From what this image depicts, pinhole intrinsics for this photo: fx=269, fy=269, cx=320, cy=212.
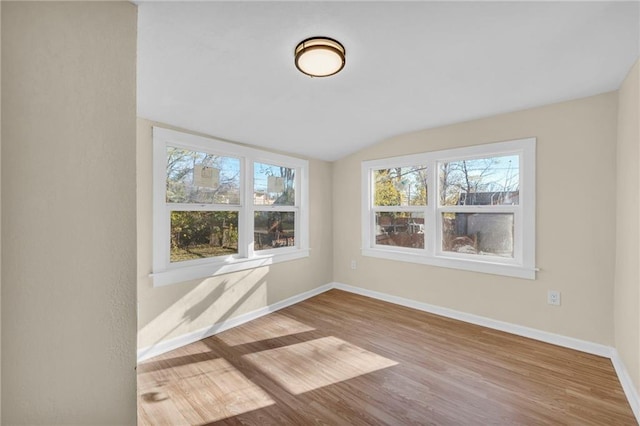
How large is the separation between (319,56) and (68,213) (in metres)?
1.46

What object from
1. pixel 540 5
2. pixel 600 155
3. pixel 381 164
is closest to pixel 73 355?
pixel 540 5

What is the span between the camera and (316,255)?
4059mm

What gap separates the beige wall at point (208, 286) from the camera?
230 cm

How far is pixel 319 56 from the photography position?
1.62m

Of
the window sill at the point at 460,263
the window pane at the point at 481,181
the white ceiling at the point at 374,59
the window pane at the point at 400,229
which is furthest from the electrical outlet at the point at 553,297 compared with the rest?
the white ceiling at the point at 374,59

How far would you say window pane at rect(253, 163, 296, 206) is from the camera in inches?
130

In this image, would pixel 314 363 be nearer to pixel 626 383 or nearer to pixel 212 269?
pixel 212 269

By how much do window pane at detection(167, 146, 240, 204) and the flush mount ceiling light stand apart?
5.08ft

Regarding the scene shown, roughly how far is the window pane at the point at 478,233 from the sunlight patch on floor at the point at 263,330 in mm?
1950

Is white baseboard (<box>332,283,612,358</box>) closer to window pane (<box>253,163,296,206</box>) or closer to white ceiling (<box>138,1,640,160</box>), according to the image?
window pane (<box>253,163,296,206</box>)

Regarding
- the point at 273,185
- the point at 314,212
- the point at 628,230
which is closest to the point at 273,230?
the point at 273,185

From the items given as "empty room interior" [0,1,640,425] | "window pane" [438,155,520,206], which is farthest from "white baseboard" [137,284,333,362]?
"window pane" [438,155,520,206]

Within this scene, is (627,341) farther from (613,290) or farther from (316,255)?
(316,255)

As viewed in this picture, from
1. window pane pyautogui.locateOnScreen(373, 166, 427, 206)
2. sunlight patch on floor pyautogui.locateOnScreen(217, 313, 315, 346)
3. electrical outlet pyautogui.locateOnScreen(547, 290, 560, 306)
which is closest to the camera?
electrical outlet pyautogui.locateOnScreen(547, 290, 560, 306)
